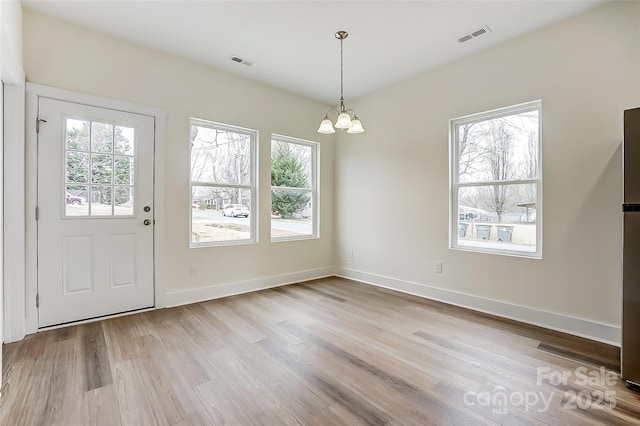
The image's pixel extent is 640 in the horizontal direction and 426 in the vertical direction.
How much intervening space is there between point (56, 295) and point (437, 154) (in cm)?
433

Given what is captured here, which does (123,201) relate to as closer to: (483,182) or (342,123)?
(342,123)

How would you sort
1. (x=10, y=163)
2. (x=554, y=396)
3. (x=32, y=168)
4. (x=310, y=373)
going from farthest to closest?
(x=32, y=168), (x=10, y=163), (x=310, y=373), (x=554, y=396)

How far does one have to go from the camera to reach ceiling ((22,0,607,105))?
2.59 m

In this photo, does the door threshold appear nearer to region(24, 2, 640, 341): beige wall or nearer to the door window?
region(24, 2, 640, 341): beige wall

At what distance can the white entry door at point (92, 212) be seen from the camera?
275cm

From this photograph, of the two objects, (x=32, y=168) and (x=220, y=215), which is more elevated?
(x=32, y=168)

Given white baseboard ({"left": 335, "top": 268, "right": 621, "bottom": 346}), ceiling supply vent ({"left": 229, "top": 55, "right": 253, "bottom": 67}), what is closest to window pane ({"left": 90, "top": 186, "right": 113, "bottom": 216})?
ceiling supply vent ({"left": 229, "top": 55, "right": 253, "bottom": 67})

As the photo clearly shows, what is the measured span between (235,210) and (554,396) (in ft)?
11.8

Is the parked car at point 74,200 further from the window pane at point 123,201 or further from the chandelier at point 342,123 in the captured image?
the chandelier at point 342,123

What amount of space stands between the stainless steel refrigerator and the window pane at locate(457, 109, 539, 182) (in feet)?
3.44

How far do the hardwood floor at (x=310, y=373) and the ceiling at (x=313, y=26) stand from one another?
2906 millimetres

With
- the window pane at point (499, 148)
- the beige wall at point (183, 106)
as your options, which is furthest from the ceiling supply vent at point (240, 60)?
the window pane at point (499, 148)

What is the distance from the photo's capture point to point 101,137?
302 centimetres

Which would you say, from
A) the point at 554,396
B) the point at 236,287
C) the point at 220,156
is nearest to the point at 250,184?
the point at 220,156
